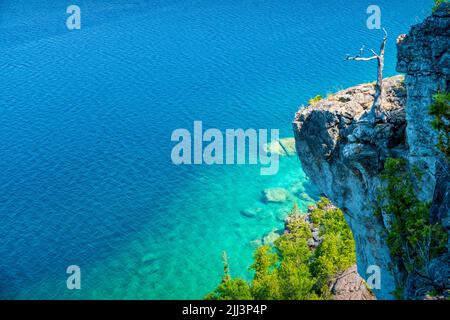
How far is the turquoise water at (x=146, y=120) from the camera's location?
4688 cm

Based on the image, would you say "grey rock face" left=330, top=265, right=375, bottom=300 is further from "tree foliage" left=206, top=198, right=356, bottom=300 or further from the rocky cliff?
the rocky cliff

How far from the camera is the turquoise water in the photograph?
154 feet

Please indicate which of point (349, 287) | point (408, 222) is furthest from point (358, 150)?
point (349, 287)

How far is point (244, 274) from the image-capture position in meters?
45.1

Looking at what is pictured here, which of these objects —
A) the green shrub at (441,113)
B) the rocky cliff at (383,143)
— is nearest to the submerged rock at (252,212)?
the rocky cliff at (383,143)

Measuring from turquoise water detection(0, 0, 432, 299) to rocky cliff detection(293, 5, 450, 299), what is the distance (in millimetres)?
20411

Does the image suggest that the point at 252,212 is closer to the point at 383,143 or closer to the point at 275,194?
the point at 275,194

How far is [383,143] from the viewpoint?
2364 cm

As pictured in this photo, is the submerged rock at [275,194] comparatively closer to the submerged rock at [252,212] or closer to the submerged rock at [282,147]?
the submerged rock at [252,212]

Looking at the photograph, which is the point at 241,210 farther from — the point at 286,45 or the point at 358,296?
the point at 286,45

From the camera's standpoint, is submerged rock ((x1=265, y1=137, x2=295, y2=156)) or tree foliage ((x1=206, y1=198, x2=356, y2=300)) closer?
tree foliage ((x1=206, y1=198, x2=356, y2=300))

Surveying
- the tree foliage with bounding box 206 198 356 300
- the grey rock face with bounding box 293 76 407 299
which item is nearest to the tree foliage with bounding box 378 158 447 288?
the grey rock face with bounding box 293 76 407 299

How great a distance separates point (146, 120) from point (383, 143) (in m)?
45.3
